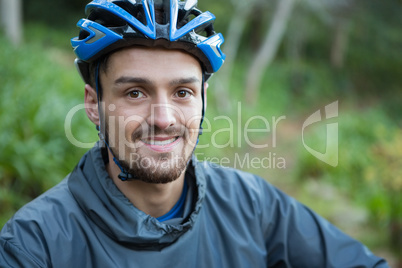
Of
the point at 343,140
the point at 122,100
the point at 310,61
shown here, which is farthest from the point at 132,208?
the point at 310,61

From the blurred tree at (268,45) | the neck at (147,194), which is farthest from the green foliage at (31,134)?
the blurred tree at (268,45)

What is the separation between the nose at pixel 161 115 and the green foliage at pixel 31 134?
113 inches

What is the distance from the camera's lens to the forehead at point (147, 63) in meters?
2.16

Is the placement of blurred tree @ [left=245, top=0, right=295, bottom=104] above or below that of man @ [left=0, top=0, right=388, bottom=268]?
above

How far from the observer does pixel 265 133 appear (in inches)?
580

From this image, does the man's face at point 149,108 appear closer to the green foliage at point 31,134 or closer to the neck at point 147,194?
the neck at point 147,194

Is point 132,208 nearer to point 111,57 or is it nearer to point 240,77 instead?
point 111,57

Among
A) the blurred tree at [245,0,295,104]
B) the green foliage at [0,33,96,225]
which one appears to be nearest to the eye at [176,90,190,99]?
the green foliage at [0,33,96,225]

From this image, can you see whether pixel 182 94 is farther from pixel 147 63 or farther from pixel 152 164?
pixel 152 164

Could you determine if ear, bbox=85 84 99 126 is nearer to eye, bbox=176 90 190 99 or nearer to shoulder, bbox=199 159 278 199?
eye, bbox=176 90 190 99

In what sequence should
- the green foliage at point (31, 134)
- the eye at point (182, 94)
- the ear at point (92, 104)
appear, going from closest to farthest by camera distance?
the eye at point (182, 94), the ear at point (92, 104), the green foliage at point (31, 134)

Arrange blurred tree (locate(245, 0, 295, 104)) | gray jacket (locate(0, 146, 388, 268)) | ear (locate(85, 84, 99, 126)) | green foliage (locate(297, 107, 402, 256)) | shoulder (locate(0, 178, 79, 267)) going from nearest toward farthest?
shoulder (locate(0, 178, 79, 267))
gray jacket (locate(0, 146, 388, 268))
ear (locate(85, 84, 99, 126))
green foliage (locate(297, 107, 402, 256))
blurred tree (locate(245, 0, 295, 104))

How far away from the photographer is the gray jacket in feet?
6.41

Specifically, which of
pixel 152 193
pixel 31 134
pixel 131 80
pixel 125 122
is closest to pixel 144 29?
pixel 131 80
